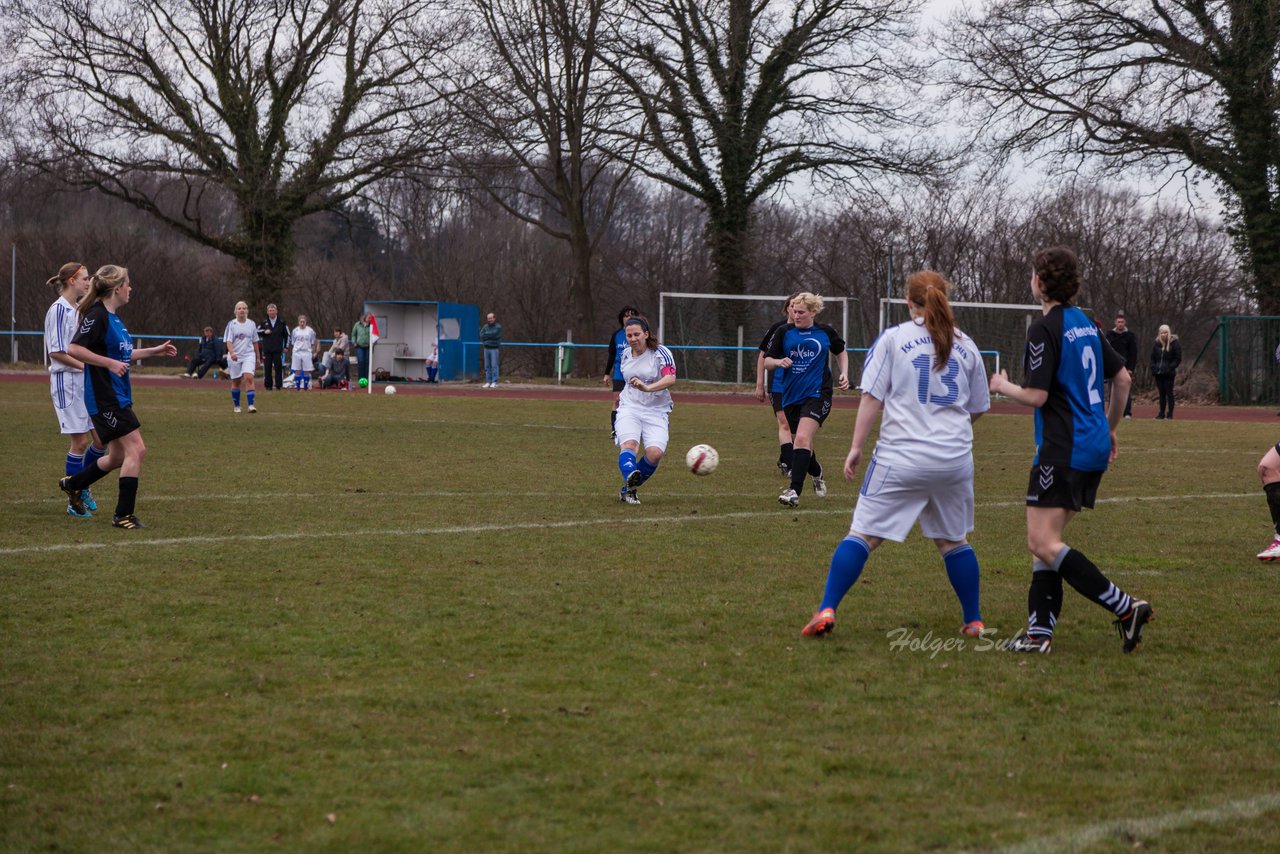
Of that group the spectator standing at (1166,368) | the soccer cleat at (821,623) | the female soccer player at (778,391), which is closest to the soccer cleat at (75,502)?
the female soccer player at (778,391)

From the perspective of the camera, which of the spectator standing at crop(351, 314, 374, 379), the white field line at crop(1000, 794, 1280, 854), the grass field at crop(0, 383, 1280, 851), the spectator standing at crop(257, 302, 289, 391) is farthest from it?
the spectator standing at crop(351, 314, 374, 379)

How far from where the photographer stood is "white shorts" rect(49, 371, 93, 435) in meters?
9.93

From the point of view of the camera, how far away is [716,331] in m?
35.7

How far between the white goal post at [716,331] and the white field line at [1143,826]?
1202 inches

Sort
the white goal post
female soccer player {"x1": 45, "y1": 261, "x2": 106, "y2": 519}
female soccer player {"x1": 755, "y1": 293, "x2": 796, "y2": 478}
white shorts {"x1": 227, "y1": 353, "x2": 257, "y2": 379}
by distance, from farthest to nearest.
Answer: the white goal post
white shorts {"x1": 227, "y1": 353, "x2": 257, "y2": 379}
female soccer player {"x1": 755, "y1": 293, "x2": 796, "y2": 478}
female soccer player {"x1": 45, "y1": 261, "x2": 106, "y2": 519}

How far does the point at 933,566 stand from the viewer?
8047 mm

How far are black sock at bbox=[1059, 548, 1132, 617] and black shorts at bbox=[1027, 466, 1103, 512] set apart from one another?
0.23 metres

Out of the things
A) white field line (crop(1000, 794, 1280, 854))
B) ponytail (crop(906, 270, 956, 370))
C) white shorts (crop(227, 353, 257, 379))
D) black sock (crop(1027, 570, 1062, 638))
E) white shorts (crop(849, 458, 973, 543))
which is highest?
ponytail (crop(906, 270, 956, 370))

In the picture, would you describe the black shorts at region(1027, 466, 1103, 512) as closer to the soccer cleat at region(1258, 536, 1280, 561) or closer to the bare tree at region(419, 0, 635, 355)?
the soccer cleat at region(1258, 536, 1280, 561)

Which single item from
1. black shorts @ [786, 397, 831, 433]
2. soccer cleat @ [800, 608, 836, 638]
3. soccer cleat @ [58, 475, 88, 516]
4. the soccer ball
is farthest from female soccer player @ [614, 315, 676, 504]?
soccer cleat @ [800, 608, 836, 638]

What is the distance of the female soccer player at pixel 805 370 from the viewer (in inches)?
448

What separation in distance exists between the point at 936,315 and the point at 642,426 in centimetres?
553

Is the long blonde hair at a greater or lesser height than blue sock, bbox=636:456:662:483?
greater

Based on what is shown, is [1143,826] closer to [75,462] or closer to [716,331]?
[75,462]
